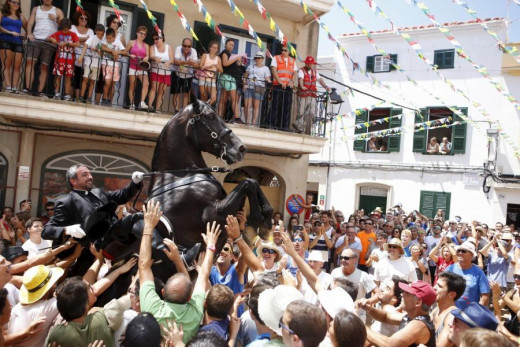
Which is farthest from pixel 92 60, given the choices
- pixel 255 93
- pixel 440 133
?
pixel 440 133

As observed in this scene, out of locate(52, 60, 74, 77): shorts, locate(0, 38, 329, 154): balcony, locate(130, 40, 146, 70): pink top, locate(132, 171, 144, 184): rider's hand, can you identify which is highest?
locate(130, 40, 146, 70): pink top

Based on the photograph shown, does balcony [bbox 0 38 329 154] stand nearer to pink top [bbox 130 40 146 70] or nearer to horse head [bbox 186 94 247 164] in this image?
pink top [bbox 130 40 146 70]

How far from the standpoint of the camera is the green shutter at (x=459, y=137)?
73.0 feet

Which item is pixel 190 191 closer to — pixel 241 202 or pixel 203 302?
pixel 241 202

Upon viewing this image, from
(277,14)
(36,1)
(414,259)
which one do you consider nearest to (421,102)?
(277,14)

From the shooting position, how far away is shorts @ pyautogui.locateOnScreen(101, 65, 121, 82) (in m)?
10.9

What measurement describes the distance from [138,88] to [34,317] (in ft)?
27.4

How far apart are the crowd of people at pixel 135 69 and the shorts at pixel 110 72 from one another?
1 cm

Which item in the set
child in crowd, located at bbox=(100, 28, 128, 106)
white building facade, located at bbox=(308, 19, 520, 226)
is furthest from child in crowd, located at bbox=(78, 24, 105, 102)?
white building facade, located at bbox=(308, 19, 520, 226)

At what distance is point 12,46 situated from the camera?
10219mm

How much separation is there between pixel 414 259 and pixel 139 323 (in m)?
7.09

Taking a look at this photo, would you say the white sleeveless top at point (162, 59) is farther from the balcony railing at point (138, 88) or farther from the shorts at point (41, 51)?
the shorts at point (41, 51)

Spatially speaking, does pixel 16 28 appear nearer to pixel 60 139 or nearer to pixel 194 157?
pixel 60 139

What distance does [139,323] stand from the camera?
10.9ft
